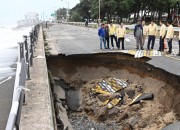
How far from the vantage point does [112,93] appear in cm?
1259

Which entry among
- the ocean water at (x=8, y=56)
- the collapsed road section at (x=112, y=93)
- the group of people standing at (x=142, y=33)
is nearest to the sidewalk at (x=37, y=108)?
the collapsed road section at (x=112, y=93)

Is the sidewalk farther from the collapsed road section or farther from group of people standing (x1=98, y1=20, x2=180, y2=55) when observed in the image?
group of people standing (x1=98, y1=20, x2=180, y2=55)

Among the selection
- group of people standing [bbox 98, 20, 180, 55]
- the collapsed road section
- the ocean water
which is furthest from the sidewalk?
group of people standing [bbox 98, 20, 180, 55]

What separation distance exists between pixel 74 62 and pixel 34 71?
6.74 meters

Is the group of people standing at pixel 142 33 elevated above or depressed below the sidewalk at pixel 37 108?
above

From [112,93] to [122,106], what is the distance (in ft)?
3.94

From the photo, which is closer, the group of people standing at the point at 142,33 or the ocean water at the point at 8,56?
the ocean water at the point at 8,56

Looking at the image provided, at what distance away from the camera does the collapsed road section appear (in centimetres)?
965

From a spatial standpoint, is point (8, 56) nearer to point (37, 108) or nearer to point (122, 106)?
point (122, 106)

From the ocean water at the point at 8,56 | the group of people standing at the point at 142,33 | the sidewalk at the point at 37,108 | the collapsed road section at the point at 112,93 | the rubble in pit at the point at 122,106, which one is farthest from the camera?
the group of people standing at the point at 142,33

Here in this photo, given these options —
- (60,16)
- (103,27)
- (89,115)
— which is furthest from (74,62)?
(60,16)

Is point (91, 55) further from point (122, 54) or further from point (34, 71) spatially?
point (34, 71)

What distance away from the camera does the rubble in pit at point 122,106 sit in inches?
372

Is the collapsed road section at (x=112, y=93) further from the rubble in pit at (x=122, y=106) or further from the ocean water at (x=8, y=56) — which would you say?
the ocean water at (x=8, y=56)
